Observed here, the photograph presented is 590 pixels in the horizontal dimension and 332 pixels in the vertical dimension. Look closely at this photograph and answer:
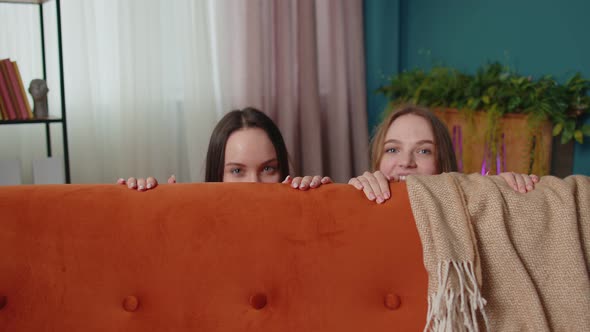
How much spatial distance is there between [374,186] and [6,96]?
2002mm

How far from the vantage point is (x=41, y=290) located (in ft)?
3.67

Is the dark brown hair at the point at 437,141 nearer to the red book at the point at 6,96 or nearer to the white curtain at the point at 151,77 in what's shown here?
the white curtain at the point at 151,77

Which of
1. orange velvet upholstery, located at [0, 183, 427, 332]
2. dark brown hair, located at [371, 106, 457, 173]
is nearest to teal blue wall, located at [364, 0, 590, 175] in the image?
dark brown hair, located at [371, 106, 457, 173]

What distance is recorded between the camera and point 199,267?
114 centimetres

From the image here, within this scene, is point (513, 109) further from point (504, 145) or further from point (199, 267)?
point (199, 267)

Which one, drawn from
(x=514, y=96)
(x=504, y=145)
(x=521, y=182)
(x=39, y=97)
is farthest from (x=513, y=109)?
(x=39, y=97)

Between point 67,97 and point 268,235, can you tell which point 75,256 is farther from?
point 67,97

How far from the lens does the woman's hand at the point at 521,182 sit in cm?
120

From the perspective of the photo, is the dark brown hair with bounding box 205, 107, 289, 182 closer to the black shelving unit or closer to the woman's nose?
the woman's nose

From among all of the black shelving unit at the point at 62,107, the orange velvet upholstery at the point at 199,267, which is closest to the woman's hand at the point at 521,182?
the orange velvet upholstery at the point at 199,267

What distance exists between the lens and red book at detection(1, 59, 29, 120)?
257 centimetres

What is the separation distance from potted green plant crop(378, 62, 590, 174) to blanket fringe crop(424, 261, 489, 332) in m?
1.76

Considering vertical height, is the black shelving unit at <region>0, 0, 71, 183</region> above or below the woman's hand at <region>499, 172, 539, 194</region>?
above

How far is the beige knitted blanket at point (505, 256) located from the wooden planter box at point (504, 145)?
1.57 meters
